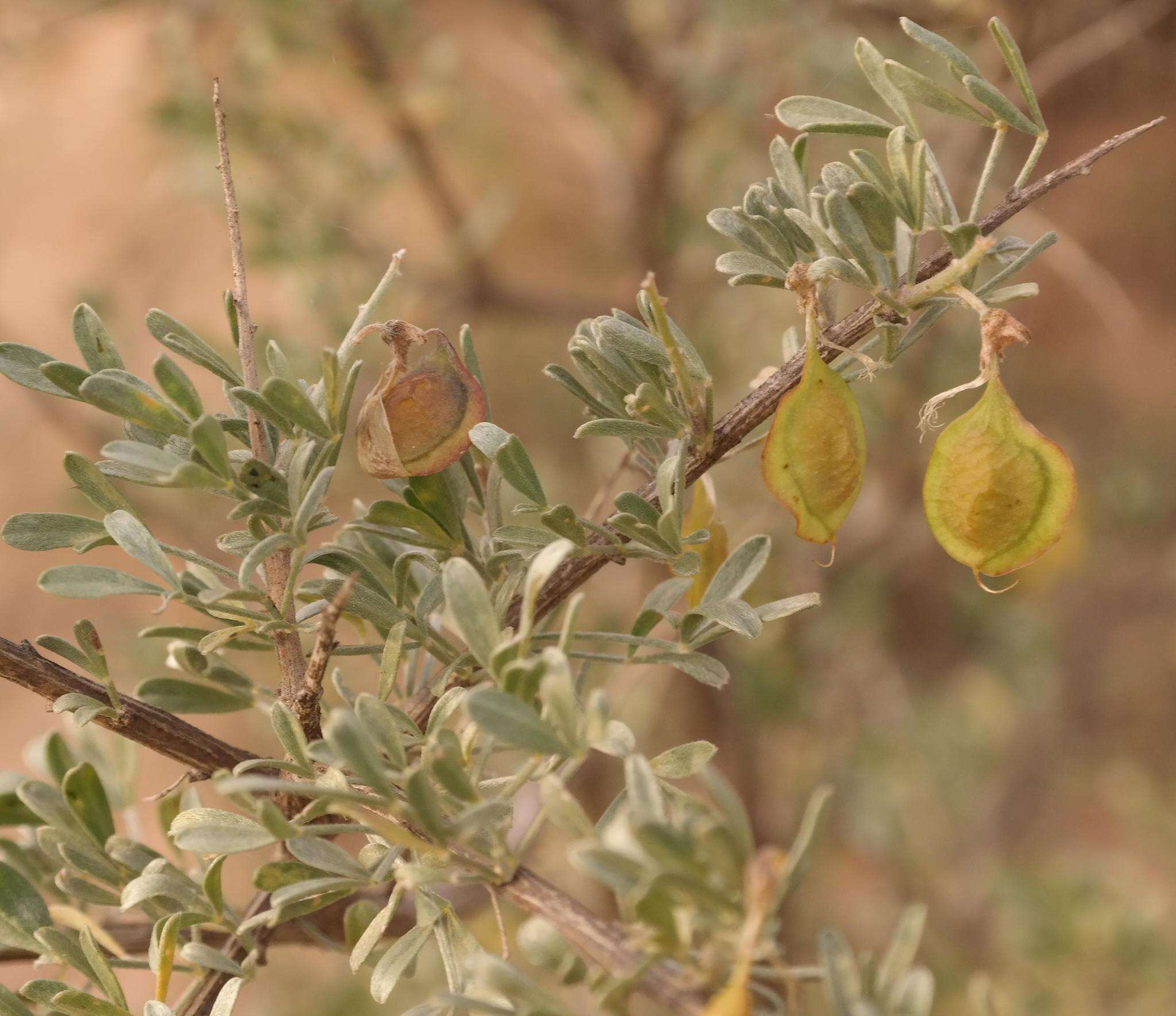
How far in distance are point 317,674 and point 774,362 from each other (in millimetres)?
1356

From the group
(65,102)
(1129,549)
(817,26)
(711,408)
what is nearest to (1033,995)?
(1129,549)

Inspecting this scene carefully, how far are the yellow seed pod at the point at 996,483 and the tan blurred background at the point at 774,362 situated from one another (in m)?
0.78

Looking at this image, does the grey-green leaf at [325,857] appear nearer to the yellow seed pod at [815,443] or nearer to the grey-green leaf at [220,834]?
the grey-green leaf at [220,834]

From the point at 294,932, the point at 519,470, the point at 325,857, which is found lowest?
the point at 294,932

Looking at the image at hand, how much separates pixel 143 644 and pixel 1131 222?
8.63 feet

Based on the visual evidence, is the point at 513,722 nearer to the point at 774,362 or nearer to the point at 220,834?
the point at 220,834

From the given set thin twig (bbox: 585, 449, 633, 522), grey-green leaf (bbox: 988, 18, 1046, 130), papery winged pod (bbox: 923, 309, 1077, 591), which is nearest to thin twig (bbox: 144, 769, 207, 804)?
thin twig (bbox: 585, 449, 633, 522)

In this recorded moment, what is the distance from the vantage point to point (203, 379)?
2443 millimetres

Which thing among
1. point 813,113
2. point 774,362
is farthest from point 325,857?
point 774,362

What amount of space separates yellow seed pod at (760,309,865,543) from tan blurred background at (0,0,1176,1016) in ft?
2.44

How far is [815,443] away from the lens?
41cm

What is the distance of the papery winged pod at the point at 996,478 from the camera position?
412mm

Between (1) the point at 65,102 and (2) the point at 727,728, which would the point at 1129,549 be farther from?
(1) the point at 65,102

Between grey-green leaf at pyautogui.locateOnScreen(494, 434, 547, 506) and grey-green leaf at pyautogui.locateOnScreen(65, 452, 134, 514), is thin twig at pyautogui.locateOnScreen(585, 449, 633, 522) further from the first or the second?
grey-green leaf at pyautogui.locateOnScreen(65, 452, 134, 514)
